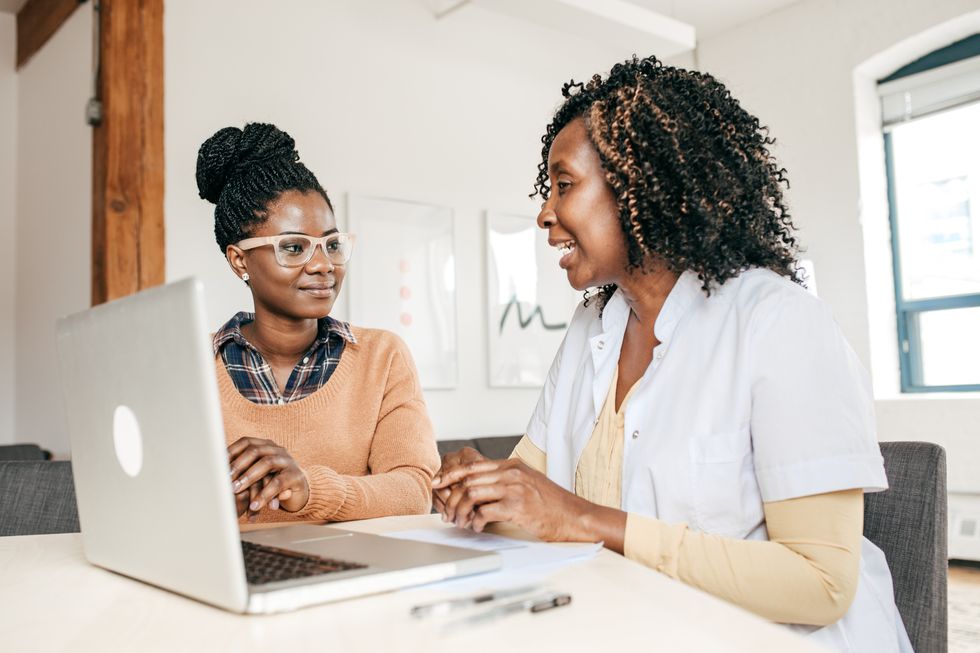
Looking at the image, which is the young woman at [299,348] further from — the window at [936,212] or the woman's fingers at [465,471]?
the window at [936,212]

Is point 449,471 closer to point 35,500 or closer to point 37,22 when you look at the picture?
point 35,500

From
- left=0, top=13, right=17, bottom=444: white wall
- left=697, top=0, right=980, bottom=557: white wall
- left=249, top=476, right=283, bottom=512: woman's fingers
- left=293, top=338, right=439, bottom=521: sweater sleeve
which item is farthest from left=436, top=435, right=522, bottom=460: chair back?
left=0, top=13, right=17, bottom=444: white wall

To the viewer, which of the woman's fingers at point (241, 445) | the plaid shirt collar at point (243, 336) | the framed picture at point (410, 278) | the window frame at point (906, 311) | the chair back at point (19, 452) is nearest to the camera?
the woman's fingers at point (241, 445)

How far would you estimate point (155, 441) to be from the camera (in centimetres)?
75

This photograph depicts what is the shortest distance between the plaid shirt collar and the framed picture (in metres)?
2.07

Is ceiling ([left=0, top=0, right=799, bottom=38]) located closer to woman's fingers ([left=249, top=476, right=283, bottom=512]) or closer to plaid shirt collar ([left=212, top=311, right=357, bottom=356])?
plaid shirt collar ([left=212, top=311, right=357, bottom=356])

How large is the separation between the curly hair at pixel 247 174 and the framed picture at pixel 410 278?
2028 mm

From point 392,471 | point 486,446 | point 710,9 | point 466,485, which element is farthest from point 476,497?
point 710,9

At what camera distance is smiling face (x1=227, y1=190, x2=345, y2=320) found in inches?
74.4

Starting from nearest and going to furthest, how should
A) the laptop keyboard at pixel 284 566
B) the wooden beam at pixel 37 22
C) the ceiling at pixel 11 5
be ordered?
the laptop keyboard at pixel 284 566, the wooden beam at pixel 37 22, the ceiling at pixel 11 5

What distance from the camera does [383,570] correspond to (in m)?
0.80

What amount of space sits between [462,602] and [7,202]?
5.39 metres

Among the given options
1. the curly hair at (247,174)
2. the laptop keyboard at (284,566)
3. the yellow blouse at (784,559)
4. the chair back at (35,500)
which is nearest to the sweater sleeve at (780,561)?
the yellow blouse at (784,559)

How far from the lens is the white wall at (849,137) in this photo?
4.58 meters
